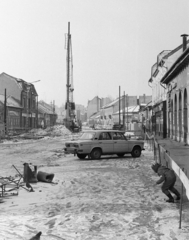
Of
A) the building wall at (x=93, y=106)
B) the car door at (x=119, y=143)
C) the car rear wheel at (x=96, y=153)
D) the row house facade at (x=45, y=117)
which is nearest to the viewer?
the car rear wheel at (x=96, y=153)

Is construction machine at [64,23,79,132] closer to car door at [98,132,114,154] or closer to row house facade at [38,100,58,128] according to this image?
row house facade at [38,100,58,128]

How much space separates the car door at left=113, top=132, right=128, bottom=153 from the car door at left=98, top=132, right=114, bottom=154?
0.77 feet

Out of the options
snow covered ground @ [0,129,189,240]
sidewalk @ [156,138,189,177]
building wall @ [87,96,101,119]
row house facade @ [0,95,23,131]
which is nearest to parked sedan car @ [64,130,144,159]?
sidewalk @ [156,138,189,177]

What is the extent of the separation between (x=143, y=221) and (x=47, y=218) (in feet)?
A: 5.66

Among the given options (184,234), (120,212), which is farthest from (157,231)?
(120,212)

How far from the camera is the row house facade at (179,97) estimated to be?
75.4 feet

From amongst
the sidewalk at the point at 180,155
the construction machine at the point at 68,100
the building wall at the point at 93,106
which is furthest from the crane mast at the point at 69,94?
the building wall at the point at 93,106

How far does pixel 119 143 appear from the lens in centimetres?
1647

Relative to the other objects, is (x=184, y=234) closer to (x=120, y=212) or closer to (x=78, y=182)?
(x=120, y=212)

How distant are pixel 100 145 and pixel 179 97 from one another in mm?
12939

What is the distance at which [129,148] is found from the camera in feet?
55.2

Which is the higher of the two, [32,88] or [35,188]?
[32,88]

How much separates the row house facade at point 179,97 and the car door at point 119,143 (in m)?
7.24

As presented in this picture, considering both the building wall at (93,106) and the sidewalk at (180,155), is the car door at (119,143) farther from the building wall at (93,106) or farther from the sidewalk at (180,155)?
the building wall at (93,106)
